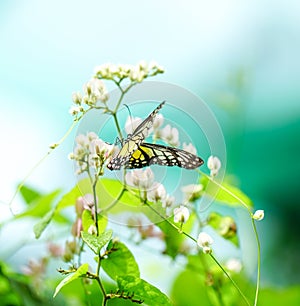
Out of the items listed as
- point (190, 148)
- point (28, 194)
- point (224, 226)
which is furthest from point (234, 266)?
point (28, 194)

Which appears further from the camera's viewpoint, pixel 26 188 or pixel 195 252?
pixel 26 188

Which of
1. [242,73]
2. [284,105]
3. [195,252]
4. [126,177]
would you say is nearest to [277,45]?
[284,105]

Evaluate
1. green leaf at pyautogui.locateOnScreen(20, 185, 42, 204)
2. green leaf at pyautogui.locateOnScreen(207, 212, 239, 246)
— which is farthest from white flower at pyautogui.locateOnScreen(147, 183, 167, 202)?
green leaf at pyautogui.locateOnScreen(20, 185, 42, 204)

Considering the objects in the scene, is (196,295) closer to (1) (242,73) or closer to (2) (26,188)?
(2) (26,188)

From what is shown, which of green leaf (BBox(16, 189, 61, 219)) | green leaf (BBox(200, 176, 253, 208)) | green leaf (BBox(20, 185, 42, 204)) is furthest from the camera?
green leaf (BBox(20, 185, 42, 204))

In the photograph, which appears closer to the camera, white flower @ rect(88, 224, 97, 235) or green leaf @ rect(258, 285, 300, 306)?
white flower @ rect(88, 224, 97, 235)

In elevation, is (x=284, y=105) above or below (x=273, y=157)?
above

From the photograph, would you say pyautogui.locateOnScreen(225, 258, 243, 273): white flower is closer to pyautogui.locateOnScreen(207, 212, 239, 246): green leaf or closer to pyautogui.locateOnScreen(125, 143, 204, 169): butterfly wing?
pyautogui.locateOnScreen(207, 212, 239, 246): green leaf

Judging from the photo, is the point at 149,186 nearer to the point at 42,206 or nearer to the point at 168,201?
the point at 168,201
